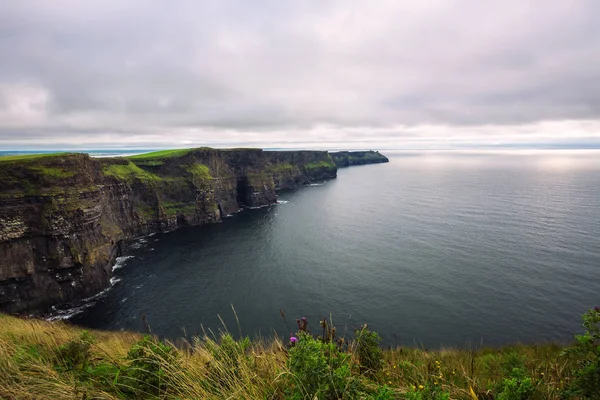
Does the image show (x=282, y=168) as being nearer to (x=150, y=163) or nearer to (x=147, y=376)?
(x=150, y=163)

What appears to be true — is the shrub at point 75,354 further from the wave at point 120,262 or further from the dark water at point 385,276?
the wave at point 120,262

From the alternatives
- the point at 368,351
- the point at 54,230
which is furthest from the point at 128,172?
the point at 368,351

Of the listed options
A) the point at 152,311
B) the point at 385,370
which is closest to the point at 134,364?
the point at 385,370

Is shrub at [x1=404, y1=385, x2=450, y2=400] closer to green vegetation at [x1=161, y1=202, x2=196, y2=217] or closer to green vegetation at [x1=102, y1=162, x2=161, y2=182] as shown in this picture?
green vegetation at [x1=102, y1=162, x2=161, y2=182]

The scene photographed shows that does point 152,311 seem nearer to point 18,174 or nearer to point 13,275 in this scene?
point 13,275

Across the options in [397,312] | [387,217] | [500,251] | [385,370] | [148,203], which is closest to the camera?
[385,370]

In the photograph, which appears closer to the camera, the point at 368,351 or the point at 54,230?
the point at 368,351

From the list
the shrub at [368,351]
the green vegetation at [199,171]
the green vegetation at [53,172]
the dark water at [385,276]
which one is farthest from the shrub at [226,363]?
the green vegetation at [199,171]
